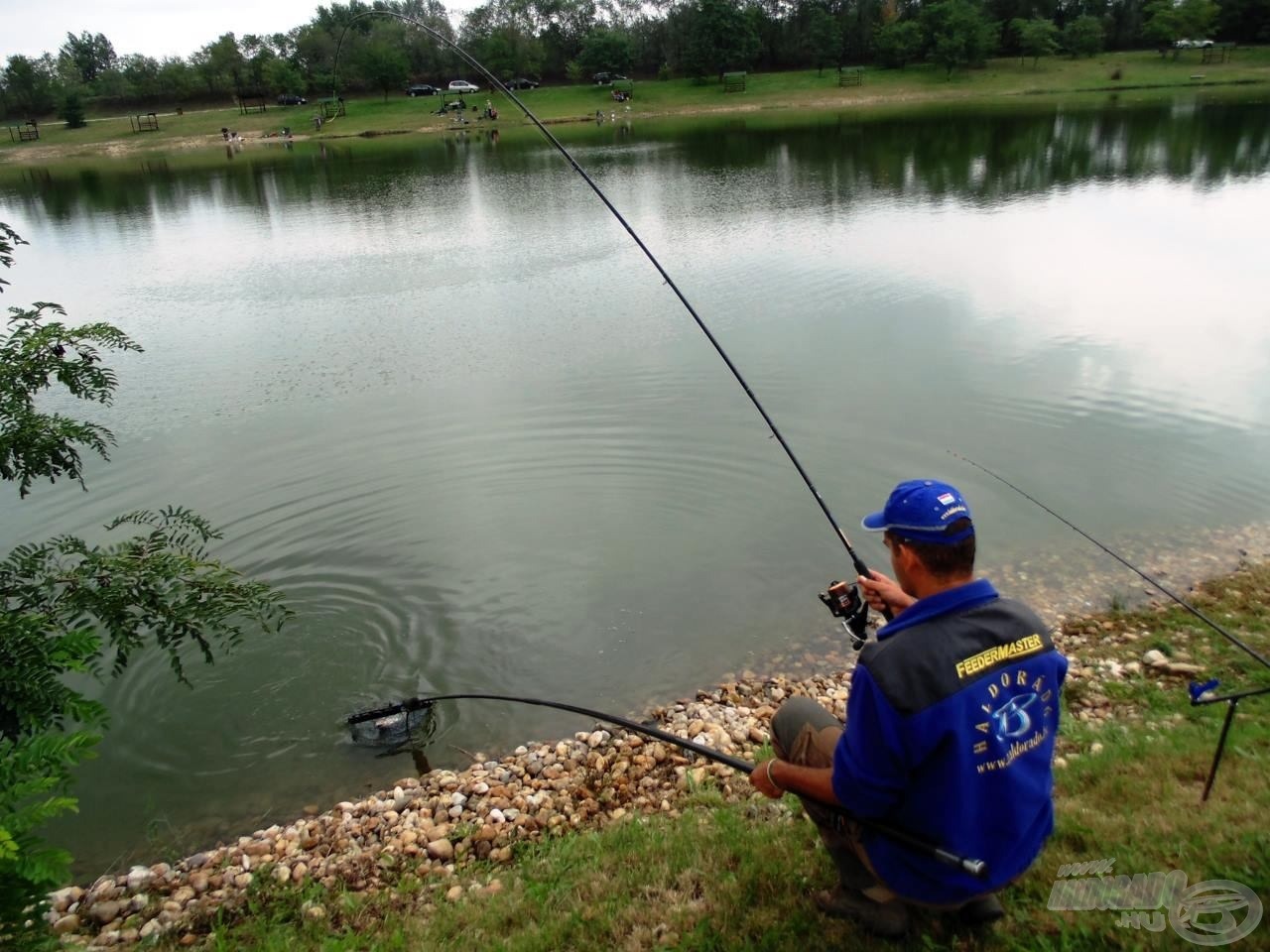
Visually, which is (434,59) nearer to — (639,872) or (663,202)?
(663,202)

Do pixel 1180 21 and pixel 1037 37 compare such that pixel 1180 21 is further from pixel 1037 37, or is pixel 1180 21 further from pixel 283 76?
pixel 283 76

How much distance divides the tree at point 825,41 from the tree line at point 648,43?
145mm

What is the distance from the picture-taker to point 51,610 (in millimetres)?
4496

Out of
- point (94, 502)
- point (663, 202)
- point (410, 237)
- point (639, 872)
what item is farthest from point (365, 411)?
point (663, 202)

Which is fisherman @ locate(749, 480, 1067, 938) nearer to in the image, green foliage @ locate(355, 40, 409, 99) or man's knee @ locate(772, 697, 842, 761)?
man's knee @ locate(772, 697, 842, 761)

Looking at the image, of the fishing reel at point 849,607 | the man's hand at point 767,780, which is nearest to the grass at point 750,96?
the fishing reel at point 849,607

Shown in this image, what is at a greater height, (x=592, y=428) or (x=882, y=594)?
(x=882, y=594)

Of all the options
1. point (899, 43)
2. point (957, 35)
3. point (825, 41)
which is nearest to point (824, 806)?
point (957, 35)

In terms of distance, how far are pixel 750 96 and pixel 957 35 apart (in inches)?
740

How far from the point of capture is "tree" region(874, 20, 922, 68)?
255ft

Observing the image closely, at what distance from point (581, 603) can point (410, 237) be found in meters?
21.6

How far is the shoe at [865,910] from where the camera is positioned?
3.13m

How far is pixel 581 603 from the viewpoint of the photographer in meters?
8.62

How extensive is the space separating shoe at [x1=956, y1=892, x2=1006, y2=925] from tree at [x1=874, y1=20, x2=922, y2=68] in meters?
89.3
